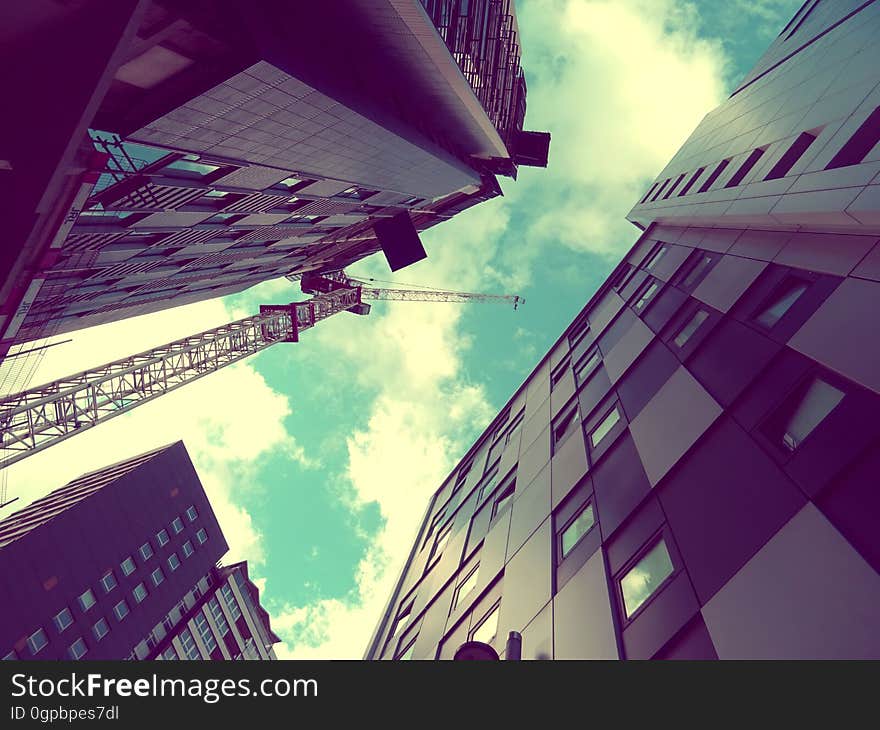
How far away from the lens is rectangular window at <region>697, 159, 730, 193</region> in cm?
1969

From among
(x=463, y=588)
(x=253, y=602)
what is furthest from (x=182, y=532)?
(x=463, y=588)

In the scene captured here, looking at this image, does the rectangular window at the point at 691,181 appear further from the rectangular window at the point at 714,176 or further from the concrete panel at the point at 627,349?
the concrete panel at the point at 627,349

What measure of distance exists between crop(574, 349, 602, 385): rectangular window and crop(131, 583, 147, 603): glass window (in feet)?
213

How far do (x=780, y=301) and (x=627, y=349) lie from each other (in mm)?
6901

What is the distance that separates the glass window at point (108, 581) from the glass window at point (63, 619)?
5240 millimetres

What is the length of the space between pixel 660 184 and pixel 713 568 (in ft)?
106

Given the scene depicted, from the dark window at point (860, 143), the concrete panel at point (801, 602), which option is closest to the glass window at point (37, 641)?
the concrete panel at point (801, 602)

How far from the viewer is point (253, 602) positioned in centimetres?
8431

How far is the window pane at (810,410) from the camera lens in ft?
22.1

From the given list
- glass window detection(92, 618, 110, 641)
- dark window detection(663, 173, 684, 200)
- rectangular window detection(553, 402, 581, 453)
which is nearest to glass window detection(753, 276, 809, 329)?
rectangular window detection(553, 402, 581, 453)

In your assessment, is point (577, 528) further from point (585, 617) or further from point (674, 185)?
point (674, 185)

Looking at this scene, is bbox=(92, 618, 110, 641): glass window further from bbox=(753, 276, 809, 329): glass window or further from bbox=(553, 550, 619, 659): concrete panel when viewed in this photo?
bbox=(753, 276, 809, 329): glass window

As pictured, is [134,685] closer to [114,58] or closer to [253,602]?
[114,58]

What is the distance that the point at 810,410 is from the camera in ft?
23.1
